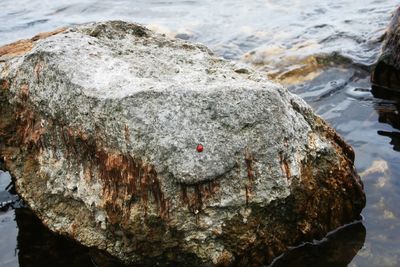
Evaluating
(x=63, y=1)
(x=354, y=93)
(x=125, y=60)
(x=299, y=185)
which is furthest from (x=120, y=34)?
→ (x=63, y=1)

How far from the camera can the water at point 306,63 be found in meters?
3.84

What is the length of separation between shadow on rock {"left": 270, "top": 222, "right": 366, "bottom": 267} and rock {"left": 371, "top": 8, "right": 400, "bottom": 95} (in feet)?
9.79

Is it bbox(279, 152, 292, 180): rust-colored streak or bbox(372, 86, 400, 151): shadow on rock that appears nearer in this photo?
bbox(279, 152, 292, 180): rust-colored streak

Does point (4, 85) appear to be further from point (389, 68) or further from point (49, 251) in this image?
point (389, 68)

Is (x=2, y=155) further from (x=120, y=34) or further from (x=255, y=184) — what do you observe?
(x=255, y=184)

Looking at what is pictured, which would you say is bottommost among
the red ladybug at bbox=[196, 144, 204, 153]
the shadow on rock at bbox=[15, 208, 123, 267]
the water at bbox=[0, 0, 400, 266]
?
the shadow on rock at bbox=[15, 208, 123, 267]

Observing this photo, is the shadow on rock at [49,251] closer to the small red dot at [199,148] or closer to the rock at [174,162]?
the rock at [174,162]

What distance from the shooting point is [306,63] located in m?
7.62

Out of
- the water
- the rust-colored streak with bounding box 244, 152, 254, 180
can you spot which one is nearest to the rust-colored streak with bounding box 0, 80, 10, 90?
the water

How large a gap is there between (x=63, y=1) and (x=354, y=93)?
8.44m

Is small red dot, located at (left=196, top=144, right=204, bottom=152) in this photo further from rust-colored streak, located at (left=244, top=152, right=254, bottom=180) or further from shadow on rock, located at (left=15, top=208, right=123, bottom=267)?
shadow on rock, located at (left=15, top=208, right=123, bottom=267)

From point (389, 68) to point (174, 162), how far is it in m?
→ 4.37

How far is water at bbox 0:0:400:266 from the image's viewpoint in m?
3.84

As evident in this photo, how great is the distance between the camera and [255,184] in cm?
328
